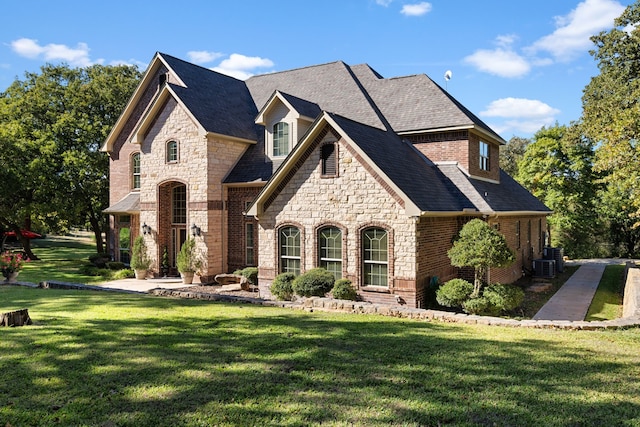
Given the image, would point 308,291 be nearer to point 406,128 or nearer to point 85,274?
point 406,128

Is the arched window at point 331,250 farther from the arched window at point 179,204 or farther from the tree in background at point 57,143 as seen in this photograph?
the tree in background at point 57,143

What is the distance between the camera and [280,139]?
19453 millimetres

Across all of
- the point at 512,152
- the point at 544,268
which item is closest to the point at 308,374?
the point at 544,268

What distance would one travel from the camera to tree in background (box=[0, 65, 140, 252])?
2770cm

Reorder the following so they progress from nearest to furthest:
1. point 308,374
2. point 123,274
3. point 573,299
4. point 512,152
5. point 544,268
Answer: point 308,374 → point 573,299 → point 123,274 → point 544,268 → point 512,152

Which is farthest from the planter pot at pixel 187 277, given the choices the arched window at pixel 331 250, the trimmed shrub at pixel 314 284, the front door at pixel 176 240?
the arched window at pixel 331 250

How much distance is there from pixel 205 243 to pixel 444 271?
10.3 m

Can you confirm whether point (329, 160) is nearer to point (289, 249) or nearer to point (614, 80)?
point (289, 249)

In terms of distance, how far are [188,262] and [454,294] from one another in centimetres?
1160

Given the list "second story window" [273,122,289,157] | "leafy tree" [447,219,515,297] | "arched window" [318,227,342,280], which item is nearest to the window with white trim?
"second story window" [273,122,289,157]

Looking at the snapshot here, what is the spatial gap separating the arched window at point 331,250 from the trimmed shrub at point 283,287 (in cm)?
119

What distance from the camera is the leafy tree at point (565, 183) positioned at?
32.0 m

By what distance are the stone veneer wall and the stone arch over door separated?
22.9ft

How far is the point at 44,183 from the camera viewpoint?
1094 inches
